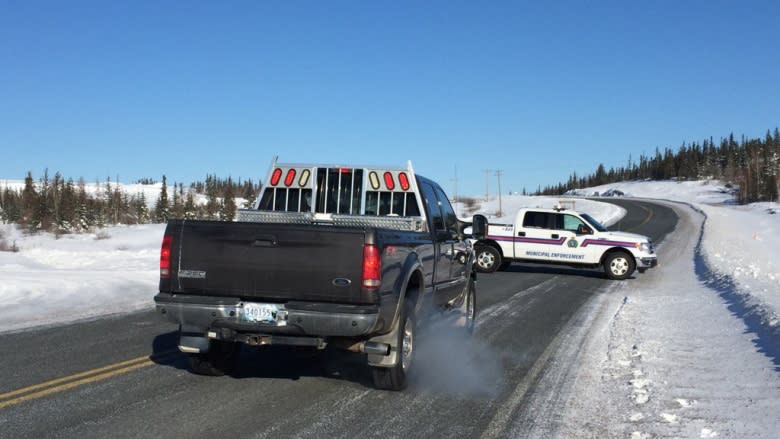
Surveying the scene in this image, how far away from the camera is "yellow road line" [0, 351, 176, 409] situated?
5.67 meters

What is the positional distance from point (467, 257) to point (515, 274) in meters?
11.9

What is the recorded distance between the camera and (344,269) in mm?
5531

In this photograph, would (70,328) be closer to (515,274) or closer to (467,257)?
(467,257)

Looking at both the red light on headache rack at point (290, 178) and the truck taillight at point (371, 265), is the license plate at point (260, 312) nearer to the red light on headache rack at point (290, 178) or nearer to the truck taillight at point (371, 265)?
the truck taillight at point (371, 265)

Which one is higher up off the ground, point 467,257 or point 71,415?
point 467,257

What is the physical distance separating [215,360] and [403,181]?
9.51 feet

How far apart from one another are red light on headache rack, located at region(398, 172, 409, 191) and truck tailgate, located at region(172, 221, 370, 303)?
2.40 metres

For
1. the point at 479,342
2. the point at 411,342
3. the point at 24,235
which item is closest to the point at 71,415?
the point at 411,342

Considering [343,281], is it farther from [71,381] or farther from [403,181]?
[71,381]

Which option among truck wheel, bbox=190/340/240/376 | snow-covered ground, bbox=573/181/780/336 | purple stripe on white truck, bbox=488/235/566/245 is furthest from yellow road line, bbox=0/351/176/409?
purple stripe on white truck, bbox=488/235/566/245

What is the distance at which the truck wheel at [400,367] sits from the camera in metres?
6.15

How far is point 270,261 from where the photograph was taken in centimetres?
561

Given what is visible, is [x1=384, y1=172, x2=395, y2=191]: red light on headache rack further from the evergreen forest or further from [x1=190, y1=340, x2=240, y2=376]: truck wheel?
the evergreen forest

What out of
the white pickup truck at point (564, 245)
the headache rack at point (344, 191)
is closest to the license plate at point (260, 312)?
the headache rack at point (344, 191)
